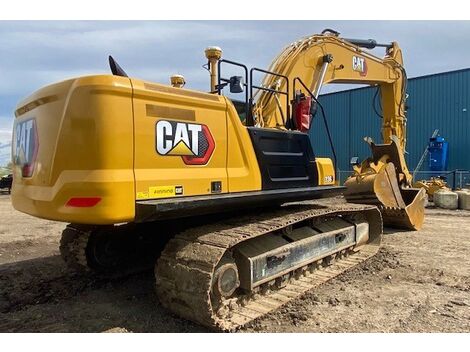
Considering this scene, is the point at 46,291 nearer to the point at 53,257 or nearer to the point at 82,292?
the point at 82,292

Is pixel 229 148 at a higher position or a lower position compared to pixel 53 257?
higher

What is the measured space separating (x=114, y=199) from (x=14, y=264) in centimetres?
369

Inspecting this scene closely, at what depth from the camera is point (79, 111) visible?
10.7 ft

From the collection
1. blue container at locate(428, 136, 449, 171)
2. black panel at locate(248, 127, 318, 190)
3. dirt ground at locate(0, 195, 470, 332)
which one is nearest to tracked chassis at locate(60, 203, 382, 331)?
dirt ground at locate(0, 195, 470, 332)

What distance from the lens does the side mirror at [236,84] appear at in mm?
4617

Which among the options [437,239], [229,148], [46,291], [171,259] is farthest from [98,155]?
[437,239]

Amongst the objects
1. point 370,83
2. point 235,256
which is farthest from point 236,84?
point 370,83

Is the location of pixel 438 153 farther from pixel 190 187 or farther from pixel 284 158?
pixel 190 187

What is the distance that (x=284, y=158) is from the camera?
4828mm

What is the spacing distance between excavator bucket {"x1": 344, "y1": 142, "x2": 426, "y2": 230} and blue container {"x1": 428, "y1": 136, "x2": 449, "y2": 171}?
11393 mm

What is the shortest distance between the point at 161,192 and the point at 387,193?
5.63 m

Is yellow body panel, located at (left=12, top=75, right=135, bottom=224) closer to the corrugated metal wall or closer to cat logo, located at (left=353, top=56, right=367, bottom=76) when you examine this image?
cat logo, located at (left=353, top=56, right=367, bottom=76)

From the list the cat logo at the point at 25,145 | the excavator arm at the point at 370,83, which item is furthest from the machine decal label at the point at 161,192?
the excavator arm at the point at 370,83

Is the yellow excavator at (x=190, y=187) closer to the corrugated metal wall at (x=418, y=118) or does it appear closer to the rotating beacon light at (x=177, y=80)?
the rotating beacon light at (x=177, y=80)
